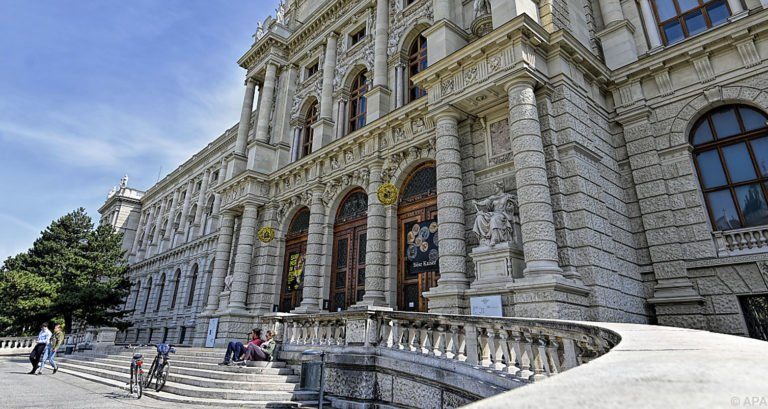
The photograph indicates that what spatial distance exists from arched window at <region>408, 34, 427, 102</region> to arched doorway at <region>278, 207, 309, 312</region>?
717 centimetres

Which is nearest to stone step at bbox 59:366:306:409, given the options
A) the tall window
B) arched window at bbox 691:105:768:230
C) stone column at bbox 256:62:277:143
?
arched window at bbox 691:105:768:230

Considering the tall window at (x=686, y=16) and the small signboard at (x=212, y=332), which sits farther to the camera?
the small signboard at (x=212, y=332)

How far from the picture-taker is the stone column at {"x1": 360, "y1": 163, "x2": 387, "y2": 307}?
14047 mm

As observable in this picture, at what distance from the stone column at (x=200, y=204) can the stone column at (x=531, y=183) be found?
3045cm

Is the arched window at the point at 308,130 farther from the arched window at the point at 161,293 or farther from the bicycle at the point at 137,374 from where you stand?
the arched window at the point at 161,293

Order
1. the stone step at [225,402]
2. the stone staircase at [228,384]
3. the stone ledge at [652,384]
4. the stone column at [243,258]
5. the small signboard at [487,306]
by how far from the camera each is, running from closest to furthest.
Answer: the stone ledge at [652,384]
the stone step at [225,402]
the stone staircase at [228,384]
the small signboard at [487,306]
the stone column at [243,258]

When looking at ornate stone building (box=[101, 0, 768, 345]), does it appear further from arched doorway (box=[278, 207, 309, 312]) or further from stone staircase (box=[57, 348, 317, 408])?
stone staircase (box=[57, 348, 317, 408])

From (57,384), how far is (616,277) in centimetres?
1432

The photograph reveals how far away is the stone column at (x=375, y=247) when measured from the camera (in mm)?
14047

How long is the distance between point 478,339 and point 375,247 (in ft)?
26.7

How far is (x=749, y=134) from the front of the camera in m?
11.0

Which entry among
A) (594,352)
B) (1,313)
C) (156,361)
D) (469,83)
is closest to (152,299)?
(1,313)

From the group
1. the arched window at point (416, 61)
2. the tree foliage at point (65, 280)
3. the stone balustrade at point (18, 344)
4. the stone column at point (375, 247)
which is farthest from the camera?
the tree foliage at point (65, 280)

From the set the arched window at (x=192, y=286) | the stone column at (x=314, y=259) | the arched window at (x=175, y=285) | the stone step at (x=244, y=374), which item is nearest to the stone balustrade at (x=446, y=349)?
the stone step at (x=244, y=374)
